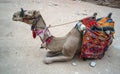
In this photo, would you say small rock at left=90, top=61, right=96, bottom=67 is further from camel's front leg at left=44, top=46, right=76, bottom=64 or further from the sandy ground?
camel's front leg at left=44, top=46, right=76, bottom=64

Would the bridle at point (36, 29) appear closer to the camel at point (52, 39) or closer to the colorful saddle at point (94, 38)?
the camel at point (52, 39)

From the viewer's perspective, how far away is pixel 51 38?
14.5 ft

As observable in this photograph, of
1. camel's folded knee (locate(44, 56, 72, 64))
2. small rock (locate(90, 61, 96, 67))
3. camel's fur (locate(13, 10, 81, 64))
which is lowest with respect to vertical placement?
small rock (locate(90, 61, 96, 67))

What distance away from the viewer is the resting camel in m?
4.29

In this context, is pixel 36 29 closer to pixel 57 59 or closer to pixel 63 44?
pixel 63 44

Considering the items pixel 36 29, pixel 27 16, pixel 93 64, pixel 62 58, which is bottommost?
pixel 93 64

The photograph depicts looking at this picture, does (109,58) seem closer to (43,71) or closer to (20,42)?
(43,71)

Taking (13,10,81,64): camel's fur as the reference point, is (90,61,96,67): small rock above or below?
below

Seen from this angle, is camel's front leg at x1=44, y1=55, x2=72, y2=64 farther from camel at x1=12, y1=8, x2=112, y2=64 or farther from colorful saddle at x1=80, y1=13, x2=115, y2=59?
colorful saddle at x1=80, y1=13, x2=115, y2=59

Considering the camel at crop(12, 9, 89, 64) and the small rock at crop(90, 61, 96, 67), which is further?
the small rock at crop(90, 61, 96, 67)

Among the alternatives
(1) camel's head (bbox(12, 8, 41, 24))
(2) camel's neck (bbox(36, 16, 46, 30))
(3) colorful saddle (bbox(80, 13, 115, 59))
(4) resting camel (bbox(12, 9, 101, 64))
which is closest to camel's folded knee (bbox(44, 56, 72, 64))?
(4) resting camel (bbox(12, 9, 101, 64))

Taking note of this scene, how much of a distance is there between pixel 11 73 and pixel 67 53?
1.22m

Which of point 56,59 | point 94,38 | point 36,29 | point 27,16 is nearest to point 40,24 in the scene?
point 36,29

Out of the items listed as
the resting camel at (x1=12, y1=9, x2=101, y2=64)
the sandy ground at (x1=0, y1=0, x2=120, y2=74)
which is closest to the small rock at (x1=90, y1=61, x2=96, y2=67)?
the sandy ground at (x1=0, y1=0, x2=120, y2=74)
